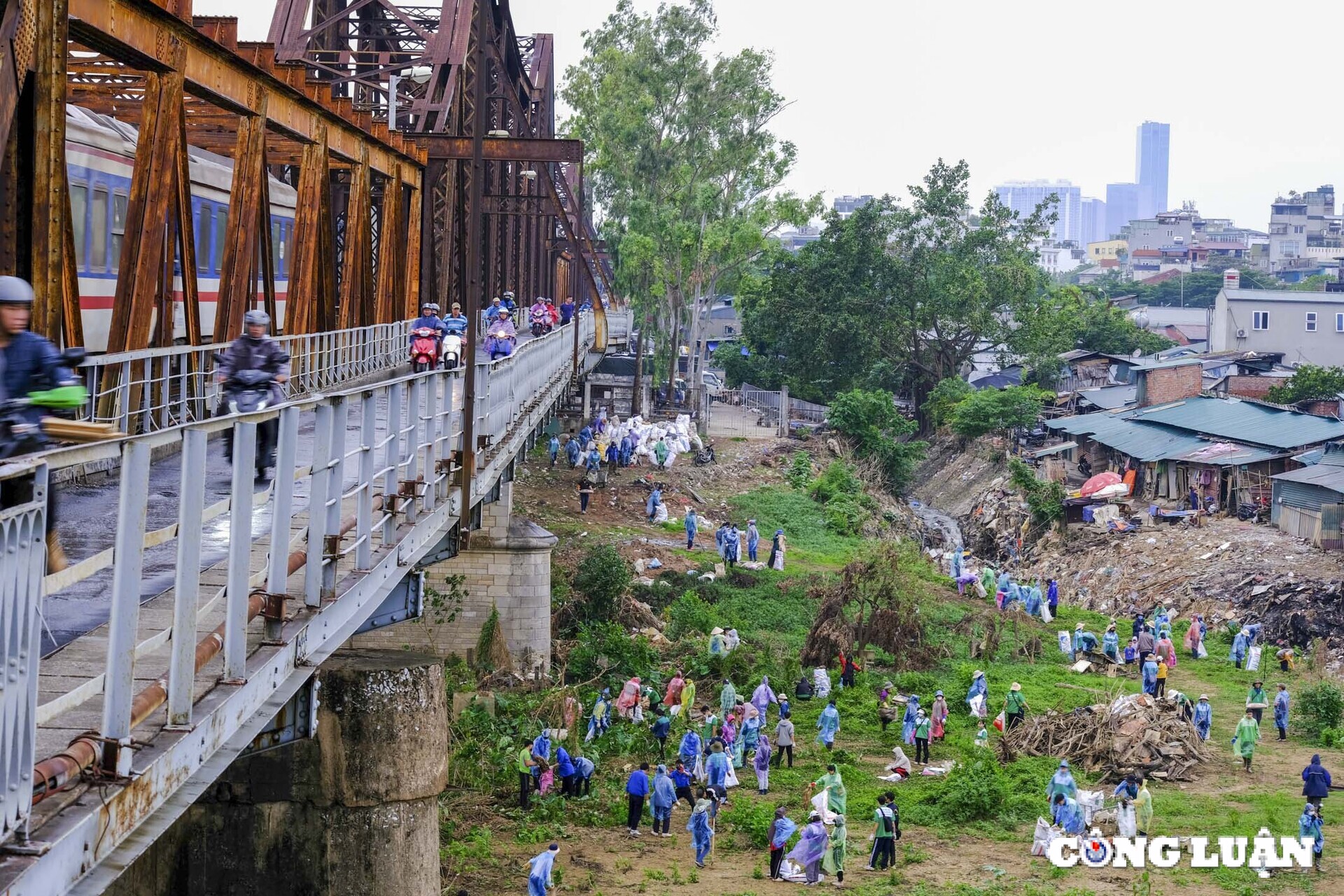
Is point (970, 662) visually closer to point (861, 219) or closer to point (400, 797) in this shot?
point (400, 797)

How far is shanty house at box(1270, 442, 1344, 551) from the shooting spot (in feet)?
117

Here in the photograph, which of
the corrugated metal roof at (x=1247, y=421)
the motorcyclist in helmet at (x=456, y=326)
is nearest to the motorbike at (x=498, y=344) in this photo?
the motorcyclist in helmet at (x=456, y=326)

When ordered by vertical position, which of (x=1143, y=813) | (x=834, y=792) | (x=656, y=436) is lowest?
(x=1143, y=813)

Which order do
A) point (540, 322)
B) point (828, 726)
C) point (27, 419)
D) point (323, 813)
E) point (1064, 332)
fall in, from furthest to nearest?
point (1064, 332) → point (540, 322) → point (828, 726) → point (323, 813) → point (27, 419)

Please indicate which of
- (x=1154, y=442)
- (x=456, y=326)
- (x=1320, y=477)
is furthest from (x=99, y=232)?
(x=1154, y=442)

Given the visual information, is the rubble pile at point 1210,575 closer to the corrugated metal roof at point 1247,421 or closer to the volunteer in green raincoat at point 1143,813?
the corrugated metal roof at point 1247,421

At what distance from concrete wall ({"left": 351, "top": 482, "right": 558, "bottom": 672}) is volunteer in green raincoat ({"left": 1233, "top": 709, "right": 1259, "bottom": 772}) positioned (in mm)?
11239

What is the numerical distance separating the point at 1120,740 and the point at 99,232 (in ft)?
51.2

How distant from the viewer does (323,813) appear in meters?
12.1

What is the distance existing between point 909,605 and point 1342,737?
855 centimetres

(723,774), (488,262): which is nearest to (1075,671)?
(723,774)

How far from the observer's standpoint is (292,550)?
7730 millimetres

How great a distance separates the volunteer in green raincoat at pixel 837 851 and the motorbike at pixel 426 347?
23.6 feet

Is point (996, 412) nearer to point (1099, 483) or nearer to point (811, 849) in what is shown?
point (1099, 483)
